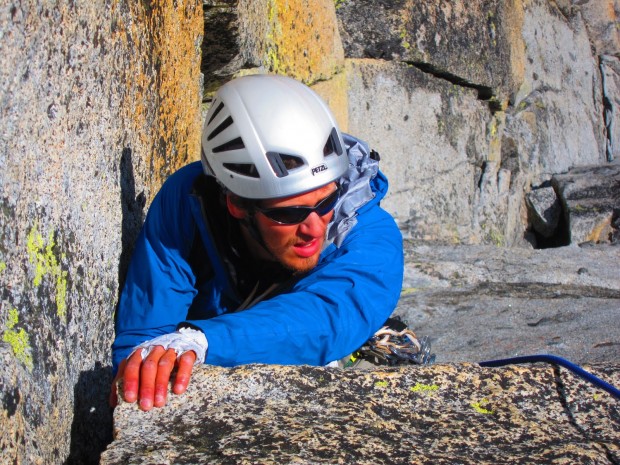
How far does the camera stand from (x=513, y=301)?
14.5 feet

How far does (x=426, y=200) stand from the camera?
6.68 meters

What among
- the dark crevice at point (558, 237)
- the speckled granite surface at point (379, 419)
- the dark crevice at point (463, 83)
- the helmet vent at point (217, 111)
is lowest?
the dark crevice at point (558, 237)

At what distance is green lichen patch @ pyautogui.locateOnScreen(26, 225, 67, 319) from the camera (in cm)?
184

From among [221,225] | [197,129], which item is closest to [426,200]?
[197,129]

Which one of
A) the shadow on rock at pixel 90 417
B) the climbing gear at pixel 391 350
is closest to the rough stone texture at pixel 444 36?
the climbing gear at pixel 391 350

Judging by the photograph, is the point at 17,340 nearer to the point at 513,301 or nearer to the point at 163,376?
the point at 163,376

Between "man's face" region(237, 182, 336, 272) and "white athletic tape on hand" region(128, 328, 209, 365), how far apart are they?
0.48 m

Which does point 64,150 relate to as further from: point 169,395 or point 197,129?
point 197,129

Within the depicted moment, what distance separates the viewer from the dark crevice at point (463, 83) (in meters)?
6.39

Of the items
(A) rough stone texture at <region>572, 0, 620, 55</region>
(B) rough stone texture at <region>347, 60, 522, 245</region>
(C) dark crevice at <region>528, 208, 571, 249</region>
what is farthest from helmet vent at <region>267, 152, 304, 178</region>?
(A) rough stone texture at <region>572, 0, 620, 55</region>

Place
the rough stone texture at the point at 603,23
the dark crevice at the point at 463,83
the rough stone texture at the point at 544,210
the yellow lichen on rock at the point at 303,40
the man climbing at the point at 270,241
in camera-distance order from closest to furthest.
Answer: the man climbing at the point at 270,241 → the yellow lichen on rock at the point at 303,40 → the dark crevice at the point at 463,83 → the rough stone texture at the point at 544,210 → the rough stone texture at the point at 603,23

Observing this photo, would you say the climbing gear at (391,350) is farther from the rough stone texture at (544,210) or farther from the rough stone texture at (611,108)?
the rough stone texture at (611,108)

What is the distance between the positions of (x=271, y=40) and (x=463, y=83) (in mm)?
3036

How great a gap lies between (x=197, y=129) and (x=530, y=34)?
21.4ft
